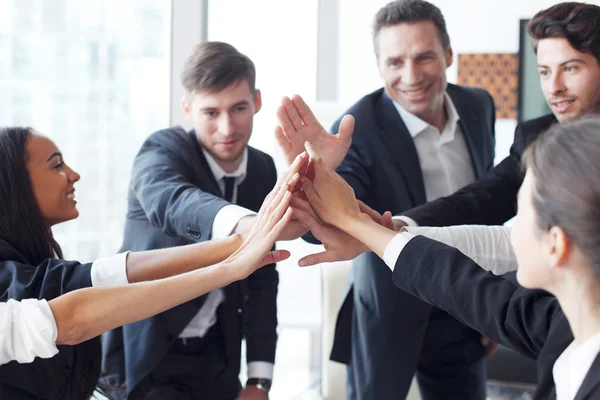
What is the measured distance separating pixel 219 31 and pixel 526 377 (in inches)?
99.0

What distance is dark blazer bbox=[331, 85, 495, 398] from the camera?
7.32 feet

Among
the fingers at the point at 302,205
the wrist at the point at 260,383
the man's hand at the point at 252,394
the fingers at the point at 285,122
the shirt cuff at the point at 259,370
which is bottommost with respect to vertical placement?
the man's hand at the point at 252,394

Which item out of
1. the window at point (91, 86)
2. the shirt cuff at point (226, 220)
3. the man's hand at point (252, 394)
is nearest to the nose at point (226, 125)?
the shirt cuff at point (226, 220)

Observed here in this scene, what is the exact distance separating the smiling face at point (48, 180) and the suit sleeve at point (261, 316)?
0.70m

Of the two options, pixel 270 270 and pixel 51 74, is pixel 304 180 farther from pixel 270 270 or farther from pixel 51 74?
pixel 51 74

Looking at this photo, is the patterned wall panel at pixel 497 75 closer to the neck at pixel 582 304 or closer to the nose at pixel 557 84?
the nose at pixel 557 84

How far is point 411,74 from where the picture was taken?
2.40m

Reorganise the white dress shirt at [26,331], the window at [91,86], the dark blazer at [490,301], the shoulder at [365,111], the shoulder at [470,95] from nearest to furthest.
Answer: the dark blazer at [490,301], the white dress shirt at [26,331], the shoulder at [365,111], the shoulder at [470,95], the window at [91,86]

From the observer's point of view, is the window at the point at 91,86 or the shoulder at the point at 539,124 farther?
the window at the point at 91,86

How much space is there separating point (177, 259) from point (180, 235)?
231 mm

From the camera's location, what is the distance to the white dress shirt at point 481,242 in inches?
78.3

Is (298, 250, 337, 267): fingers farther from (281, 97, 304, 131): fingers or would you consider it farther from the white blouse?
the white blouse

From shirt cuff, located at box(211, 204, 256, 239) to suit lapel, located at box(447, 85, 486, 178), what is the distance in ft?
2.68

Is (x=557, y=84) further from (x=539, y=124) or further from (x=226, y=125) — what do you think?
(x=226, y=125)
